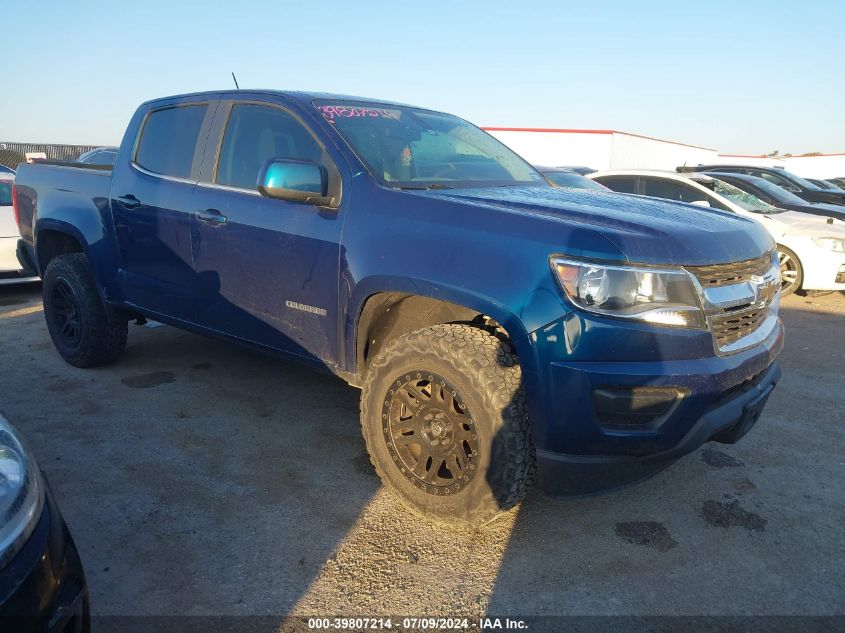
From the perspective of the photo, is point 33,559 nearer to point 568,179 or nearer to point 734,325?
point 734,325

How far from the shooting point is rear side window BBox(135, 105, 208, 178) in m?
3.89

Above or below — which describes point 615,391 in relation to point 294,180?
below

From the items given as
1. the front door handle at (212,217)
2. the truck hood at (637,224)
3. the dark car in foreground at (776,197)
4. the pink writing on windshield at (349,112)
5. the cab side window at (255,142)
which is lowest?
the dark car in foreground at (776,197)

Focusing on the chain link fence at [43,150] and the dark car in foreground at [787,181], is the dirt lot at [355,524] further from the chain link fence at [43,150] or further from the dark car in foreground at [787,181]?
the chain link fence at [43,150]

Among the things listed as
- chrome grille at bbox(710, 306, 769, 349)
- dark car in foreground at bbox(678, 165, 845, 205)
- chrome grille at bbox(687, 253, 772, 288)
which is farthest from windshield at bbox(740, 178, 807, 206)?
chrome grille at bbox(710, 306, 769, 349)

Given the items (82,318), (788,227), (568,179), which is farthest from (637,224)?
(788,227)

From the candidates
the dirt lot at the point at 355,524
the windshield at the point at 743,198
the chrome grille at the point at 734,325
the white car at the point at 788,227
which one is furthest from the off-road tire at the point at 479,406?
the windshield at the point at 743,198

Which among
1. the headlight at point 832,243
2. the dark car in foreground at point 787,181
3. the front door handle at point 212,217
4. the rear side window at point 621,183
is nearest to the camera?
the front door handle at point 212,217

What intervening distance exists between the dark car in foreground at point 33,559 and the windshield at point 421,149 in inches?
73.5

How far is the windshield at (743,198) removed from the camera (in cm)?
836

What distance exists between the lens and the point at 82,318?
4531 millimetres

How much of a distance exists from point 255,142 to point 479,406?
2.02 metres

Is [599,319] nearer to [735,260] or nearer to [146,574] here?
[735,260]

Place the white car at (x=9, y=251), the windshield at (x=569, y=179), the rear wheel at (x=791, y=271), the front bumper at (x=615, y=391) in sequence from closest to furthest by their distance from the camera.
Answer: the front bumper at (x=615, y=391) < the white car at (x=9, y=251) < the rear wheel at (x=791, y=271) < the windshield at (x=569, y=179)
